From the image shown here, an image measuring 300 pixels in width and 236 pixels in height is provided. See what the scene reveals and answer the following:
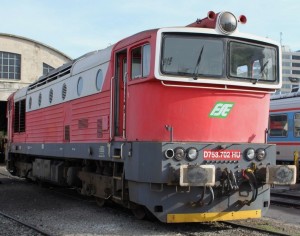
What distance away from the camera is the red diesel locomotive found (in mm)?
7242

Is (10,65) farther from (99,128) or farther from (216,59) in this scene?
(216,59)

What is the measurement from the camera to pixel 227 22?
300 inches

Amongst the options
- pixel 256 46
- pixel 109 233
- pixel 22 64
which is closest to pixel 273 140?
pixel 256 46

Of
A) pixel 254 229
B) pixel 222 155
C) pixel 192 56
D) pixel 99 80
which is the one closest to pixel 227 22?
pixel 192 56

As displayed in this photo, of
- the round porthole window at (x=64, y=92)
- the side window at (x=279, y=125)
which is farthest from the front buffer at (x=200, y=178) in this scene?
the side window at (x=279, y=125)

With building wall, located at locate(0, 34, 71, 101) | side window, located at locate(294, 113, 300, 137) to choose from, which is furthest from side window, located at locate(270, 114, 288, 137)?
building wall, located at locate(0, 34, 71, 101)

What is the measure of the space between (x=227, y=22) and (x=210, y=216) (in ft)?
10.5

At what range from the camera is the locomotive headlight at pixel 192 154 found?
283 inches

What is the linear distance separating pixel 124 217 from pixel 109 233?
1.37 metres

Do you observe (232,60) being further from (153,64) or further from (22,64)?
(22,64)

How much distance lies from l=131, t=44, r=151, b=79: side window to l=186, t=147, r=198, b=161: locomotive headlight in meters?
1.41

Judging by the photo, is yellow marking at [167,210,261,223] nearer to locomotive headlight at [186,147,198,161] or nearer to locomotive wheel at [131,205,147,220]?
locomotive headlight at [186,147,198,161]

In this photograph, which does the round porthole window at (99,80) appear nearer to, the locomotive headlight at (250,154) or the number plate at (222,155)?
the number plate at (222,155)

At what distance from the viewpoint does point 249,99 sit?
7.89m
